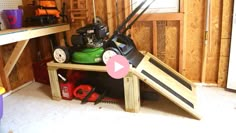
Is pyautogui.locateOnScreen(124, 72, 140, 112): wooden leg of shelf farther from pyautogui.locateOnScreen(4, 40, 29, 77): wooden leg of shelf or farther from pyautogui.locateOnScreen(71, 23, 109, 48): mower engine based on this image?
→ pyautogui.locateOnScreen(4, 40, 29, 77): wooden leg of shelf

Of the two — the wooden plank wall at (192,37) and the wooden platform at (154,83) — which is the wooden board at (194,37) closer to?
the wooden plank wall at (192,37)

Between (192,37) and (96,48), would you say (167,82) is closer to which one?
(192,37)

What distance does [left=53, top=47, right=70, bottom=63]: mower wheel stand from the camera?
103 inches

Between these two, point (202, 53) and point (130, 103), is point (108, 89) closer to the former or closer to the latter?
point (130, 103)

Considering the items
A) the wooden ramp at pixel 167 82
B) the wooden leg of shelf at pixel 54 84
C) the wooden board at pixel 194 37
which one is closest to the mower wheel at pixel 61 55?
the wooden leg of shelf at pixel 54 84

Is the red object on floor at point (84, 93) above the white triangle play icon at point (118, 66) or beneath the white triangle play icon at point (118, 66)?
beneath

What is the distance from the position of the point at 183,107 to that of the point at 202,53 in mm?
1003

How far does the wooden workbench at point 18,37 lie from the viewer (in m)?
2.43

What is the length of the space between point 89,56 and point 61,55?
15.1 inches

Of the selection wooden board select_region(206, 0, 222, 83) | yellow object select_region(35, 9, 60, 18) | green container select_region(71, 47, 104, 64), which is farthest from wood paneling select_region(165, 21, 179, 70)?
yellow object select_region(35, 9, 60, 18)

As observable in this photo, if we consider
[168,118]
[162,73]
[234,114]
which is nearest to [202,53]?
[162,73]

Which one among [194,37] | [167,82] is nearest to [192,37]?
[194,37]

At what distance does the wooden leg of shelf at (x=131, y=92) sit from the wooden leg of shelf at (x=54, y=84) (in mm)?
955
